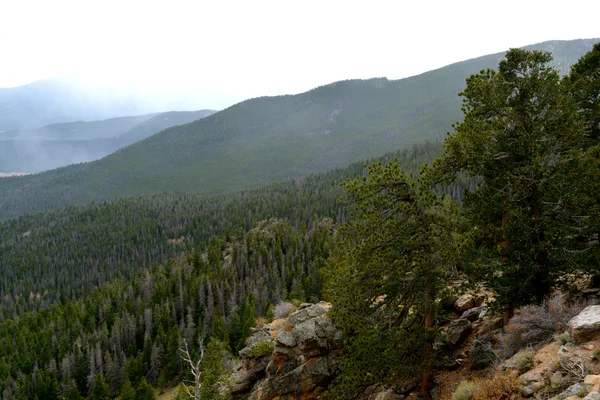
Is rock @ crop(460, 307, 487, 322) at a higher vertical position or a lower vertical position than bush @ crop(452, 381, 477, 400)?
lower

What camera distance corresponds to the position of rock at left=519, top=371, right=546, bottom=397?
10531mm

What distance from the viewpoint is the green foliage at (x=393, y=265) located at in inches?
575

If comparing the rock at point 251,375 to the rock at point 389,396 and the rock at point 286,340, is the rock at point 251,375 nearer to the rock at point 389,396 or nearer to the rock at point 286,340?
the rock at point 286,340

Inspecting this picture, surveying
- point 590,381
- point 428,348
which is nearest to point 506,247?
point 428,348

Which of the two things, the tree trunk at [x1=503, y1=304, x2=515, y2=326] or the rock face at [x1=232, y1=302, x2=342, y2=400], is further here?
the rock face at [x1=232, y1=302, x2=342, y2=400]

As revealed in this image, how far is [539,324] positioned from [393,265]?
5296mm

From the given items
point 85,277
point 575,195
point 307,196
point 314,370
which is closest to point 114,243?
point 85,277

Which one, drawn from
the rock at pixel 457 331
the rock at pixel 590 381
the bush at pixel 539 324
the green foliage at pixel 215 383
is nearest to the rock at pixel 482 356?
the bush at pixel 539 324

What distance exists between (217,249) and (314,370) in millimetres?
98060

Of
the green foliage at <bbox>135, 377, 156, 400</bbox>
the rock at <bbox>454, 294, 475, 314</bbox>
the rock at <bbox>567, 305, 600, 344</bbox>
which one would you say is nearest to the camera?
the rock at <bbox>567, 305, 600, 344</bbox>

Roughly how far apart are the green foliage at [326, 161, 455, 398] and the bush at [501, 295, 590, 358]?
2834 mm

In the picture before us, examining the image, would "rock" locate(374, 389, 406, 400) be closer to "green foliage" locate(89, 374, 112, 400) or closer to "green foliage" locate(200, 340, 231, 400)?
"green foliage" locate(200, 340, 231, 400)

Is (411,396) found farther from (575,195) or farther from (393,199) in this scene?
(575,195)

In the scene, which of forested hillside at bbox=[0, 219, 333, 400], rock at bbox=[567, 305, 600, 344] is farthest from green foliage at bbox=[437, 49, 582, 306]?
forested hillside at bbox=[0, 219, 333, 400]
